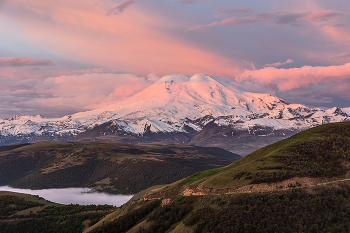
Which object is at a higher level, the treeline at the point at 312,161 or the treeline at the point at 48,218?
the treeline at the point at 312,161

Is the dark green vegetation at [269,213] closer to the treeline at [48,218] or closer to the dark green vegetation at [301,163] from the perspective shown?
the dark green vegetation at [301,163]

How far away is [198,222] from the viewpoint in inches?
2098

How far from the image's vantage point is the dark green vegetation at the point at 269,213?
4609 cm

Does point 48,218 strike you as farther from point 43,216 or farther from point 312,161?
point 312,161

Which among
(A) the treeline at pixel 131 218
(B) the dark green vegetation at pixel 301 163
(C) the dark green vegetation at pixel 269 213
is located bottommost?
(A) the treeline at pixel 131 218

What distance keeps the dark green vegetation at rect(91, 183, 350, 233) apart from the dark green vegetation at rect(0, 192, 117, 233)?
9693 cm

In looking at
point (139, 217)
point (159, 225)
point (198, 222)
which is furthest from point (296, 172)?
point (139, 217)

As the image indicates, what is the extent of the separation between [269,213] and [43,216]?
489 feet

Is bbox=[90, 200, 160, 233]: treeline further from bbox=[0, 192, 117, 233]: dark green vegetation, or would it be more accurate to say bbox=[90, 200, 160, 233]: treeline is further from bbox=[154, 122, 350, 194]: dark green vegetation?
bbox=[0, 192, 117, 233]: dark green vegetation

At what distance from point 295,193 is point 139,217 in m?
37.7

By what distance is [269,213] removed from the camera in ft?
161

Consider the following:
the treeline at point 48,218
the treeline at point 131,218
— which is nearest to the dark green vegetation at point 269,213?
the treeline at point 131,218

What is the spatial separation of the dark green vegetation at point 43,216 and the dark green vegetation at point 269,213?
96.9 metres

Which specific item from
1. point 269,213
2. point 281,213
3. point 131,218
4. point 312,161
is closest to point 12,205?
point 131,218
